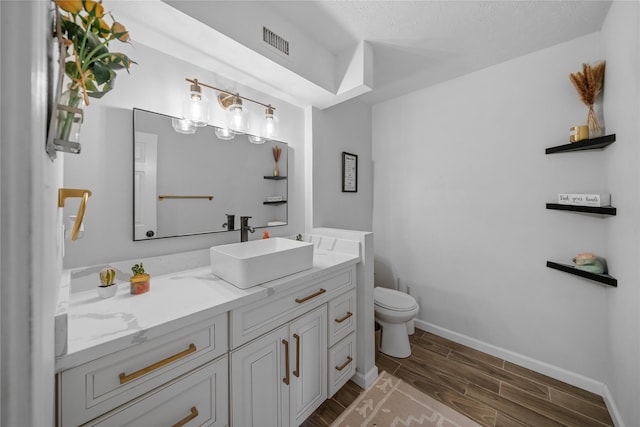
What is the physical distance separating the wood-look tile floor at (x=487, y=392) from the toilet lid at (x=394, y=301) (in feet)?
1.44

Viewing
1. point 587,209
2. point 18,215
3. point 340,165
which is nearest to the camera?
point 18,215

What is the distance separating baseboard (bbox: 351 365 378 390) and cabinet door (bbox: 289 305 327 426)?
1.10ft

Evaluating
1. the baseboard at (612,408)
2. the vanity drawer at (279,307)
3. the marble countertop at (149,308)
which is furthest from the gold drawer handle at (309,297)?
the baseboard at (612,408)

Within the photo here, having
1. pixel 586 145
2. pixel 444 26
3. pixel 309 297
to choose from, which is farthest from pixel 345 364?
pixel 444 26

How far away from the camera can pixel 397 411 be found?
1.55 metres

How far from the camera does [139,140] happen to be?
1317 millimetres

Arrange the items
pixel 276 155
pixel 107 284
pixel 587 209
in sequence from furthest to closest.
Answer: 1. pixel 276 155
2. pixel 587 209
3. pixel 107 284

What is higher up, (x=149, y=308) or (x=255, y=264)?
(x=255, y=264)

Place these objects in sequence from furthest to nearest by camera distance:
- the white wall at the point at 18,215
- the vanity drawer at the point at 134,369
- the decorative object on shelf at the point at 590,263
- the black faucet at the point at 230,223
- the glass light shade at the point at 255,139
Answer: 1. the glass light shade at the point at 255,139
2. the black faucet at the point at 230,223
3. the decorative object on shelf at the point at 590,263
4. the vanity drawer at the point at 134,369
5. the white wall at the point at 18,215

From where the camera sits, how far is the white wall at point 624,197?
1.19 meters

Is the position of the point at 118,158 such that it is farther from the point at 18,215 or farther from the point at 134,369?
the point at 18,215

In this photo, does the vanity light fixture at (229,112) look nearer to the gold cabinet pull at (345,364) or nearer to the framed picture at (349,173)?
the framed picture at (349,173)

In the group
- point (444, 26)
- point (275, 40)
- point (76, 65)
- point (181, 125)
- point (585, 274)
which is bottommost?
point (585, 274)

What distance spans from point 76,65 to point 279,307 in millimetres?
1141
